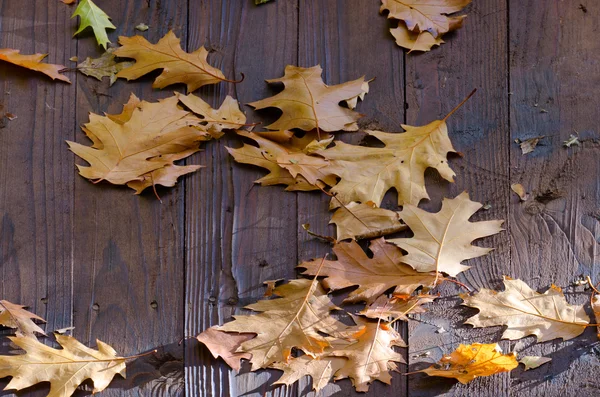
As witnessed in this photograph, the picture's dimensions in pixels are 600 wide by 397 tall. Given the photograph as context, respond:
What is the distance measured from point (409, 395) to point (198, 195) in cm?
76

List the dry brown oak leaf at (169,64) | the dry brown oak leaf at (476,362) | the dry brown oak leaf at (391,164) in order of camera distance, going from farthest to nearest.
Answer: the dry brown oak leaf at (169,64) < the dry brown oak leaf at (391,164) < the dry brown oak leaf at (476,362)

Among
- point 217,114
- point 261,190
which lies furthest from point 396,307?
point 217,114

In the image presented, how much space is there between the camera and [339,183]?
192cm

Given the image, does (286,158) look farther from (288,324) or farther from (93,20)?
(93,20)

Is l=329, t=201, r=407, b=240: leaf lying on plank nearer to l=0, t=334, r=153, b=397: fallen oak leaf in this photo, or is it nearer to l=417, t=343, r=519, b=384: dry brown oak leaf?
l=417, t=343, r=519, b=384: dry brown oak leaf

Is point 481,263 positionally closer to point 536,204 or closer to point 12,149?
point 536,204

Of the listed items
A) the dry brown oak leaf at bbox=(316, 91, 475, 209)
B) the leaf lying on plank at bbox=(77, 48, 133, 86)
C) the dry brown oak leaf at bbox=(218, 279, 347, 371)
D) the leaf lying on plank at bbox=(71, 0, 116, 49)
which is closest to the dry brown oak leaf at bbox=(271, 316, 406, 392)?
the dry brown oak leaf at bbox=(218, 279, 347, 371)

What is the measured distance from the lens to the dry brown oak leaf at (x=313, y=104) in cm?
200

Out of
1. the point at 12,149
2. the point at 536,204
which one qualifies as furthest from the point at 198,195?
the point at 536,204

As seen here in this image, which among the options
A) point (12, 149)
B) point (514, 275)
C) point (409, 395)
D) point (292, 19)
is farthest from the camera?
point (292, 19)

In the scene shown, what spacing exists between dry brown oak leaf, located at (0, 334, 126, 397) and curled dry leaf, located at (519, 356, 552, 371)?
986 mm

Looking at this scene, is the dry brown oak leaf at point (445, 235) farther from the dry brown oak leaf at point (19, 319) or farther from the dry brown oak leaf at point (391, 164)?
the dry brown oak leaf at point (19, 319)

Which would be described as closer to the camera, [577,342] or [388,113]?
[577,342]

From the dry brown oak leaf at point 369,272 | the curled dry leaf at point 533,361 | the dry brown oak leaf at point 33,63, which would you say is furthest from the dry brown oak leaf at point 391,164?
the dry brown oak leaf at point 33,63
